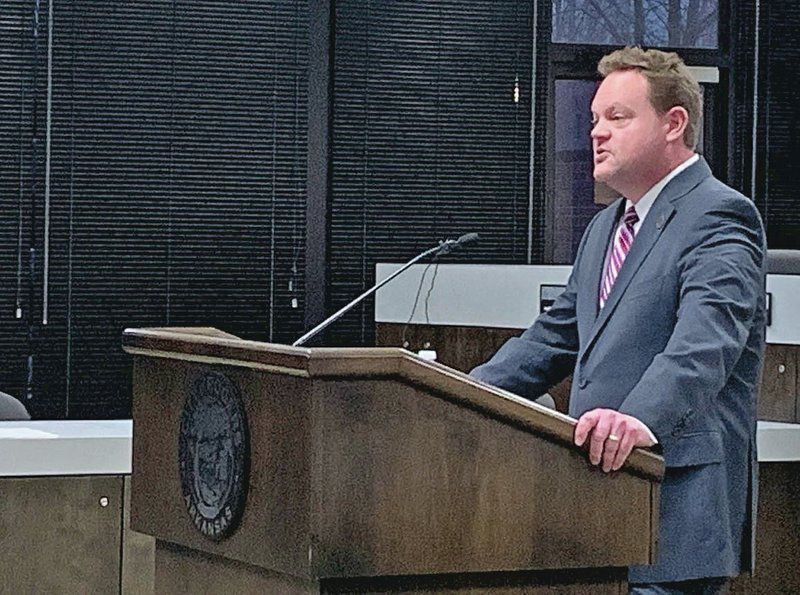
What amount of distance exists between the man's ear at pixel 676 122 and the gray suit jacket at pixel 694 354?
5 centimetres

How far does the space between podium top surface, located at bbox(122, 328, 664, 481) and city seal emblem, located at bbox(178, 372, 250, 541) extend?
4 centimetres

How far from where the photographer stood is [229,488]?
1579 mm

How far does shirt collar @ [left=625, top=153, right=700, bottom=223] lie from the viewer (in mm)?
2088

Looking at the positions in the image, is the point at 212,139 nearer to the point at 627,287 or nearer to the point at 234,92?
the point at 234,92

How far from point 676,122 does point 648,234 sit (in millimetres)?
158

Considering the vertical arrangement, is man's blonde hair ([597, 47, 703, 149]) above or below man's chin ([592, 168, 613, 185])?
above

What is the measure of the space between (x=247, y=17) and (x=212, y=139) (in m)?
0.59

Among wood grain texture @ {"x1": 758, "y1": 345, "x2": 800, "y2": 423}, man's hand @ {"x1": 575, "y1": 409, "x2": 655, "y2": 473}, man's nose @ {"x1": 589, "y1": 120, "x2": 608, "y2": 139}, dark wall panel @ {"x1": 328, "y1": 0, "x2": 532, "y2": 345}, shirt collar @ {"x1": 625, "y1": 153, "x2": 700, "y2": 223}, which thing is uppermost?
dark wall panel @ {"x1": 328, "y1": 0, "x2": 532, "y2": 345}

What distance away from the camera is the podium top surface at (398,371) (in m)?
1.43

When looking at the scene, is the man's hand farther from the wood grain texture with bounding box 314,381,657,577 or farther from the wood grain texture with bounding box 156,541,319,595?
the wood grain texture with bounding box 156,541,319,595

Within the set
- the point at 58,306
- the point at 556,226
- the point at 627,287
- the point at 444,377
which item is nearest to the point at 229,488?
the point at 444,377

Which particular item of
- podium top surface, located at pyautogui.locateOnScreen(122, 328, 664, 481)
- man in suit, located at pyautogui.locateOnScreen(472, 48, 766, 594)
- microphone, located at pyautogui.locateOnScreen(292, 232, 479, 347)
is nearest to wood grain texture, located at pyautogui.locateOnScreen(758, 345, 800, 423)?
microphone, located at pyautogui.locateOnScreen(292, 232, 479, 347)

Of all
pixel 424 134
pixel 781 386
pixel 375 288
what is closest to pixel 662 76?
pixel 375 288

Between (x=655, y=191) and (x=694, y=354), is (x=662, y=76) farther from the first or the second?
(x=694, y=354)
